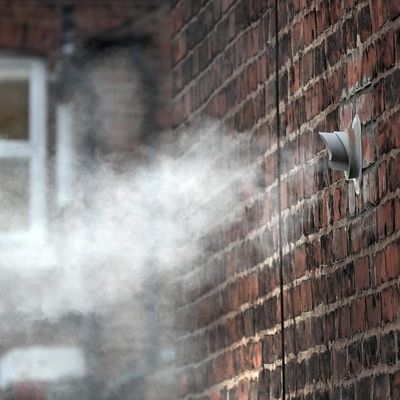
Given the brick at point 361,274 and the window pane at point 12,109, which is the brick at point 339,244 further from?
the window pane at point 12,109

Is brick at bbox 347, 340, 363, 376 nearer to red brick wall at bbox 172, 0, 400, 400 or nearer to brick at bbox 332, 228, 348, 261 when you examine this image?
red brick wall at bbox 172, 0, 400, 400

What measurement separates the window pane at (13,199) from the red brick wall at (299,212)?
1.29 ft

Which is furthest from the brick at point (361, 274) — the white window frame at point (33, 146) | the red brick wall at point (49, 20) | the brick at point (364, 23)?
the red brick wall at point (49, 20)

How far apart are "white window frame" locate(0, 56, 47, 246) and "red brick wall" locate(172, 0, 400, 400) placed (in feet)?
1.03

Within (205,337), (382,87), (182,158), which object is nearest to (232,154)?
(182,158)

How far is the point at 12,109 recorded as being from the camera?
3189 mm

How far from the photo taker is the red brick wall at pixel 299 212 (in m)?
2.38

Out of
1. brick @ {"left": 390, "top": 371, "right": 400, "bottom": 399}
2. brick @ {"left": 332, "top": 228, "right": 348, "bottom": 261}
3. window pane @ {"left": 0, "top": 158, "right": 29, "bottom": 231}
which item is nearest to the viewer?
brick @ {"left": 390, "top": 371, "right": 400, "bottom": 399}

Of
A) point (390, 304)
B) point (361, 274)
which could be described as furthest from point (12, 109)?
point (390, 304)

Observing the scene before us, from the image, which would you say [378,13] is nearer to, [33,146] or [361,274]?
[361,274]

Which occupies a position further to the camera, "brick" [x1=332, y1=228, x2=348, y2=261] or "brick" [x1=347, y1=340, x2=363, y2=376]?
"brick" [x1=332, y1=228, x2=348, y2=261]

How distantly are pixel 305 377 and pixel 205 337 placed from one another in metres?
0.50

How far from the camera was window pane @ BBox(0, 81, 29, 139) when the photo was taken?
3.19m

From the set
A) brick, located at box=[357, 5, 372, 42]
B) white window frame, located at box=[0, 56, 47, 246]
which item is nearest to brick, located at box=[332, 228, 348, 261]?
brick, located at box=[357, 5, 372, 42]
